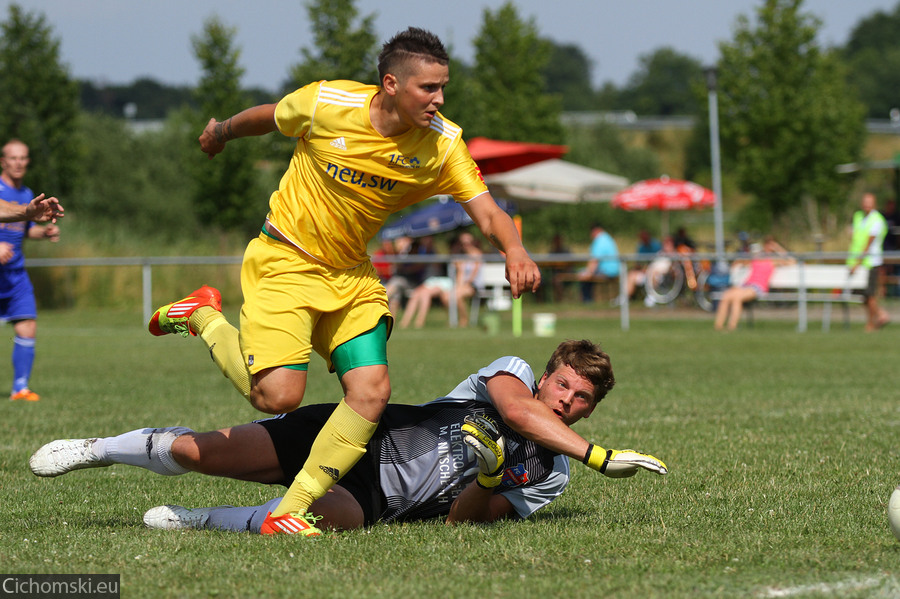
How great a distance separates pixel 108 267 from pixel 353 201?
1876 centimetres

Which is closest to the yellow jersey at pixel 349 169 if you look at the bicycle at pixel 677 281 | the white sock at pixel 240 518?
the white sock at pixel 240 518

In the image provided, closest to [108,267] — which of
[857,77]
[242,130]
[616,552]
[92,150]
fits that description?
[242,130]

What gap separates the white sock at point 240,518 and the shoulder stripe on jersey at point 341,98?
5.72ft

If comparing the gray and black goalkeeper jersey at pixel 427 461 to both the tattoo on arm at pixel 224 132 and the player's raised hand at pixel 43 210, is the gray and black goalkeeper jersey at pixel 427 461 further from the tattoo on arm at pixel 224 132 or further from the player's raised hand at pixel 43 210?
the player's raised hand at pixel 43 210

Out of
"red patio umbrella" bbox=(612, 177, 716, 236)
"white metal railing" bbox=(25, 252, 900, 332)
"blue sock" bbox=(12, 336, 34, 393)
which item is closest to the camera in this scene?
"blue sock" bbox=(12, 336, 34, 393)

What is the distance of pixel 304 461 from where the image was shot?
4477 mm

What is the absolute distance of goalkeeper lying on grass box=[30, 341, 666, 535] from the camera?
4.31 meters

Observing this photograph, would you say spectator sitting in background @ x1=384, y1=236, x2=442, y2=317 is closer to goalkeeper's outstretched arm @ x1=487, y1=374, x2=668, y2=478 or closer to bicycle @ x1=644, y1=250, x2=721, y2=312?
bicycle @ x1=644, y1=250, x2=721, y2=312

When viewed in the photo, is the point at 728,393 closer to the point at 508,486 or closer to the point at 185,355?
the point at 508,486

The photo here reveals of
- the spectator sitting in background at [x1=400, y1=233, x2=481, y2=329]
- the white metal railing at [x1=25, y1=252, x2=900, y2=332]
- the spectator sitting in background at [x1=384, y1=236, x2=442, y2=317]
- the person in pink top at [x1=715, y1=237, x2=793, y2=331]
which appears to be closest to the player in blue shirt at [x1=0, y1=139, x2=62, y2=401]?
the white metal railing at [x1=25, y1=252, x2=900, y2=332]

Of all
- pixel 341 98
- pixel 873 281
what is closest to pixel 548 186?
pixel 873 281

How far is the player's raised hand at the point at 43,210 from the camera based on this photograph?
17.1 ft

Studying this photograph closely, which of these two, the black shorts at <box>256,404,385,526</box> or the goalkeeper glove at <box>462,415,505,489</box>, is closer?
the goalkeeper glove at <box>462,415,505,489</box>

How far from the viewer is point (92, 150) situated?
4331 centimetres
